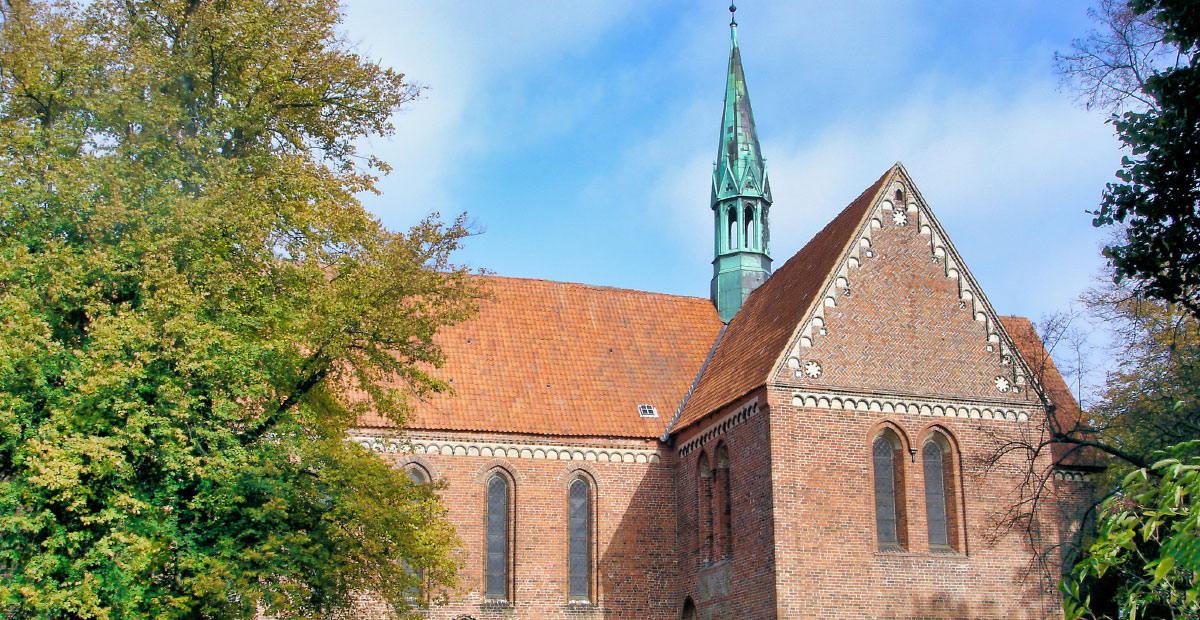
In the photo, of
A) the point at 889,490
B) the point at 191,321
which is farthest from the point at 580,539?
the point at 191,321

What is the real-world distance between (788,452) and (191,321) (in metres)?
10.5

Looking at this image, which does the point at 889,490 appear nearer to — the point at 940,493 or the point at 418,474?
the point at 940,493

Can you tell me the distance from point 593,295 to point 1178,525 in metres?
22.4

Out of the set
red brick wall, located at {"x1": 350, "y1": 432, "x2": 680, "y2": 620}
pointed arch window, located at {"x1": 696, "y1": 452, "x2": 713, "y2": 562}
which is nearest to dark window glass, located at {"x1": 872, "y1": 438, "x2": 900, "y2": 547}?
pointed arch window, located at {"x1": 696, "y1": 452, "x2": 713, "y2": 562}

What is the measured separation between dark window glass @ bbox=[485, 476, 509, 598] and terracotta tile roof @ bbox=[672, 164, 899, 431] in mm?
3956

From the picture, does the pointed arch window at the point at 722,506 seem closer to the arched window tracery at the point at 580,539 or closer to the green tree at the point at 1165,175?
the arched window tracery at the point at 580,539

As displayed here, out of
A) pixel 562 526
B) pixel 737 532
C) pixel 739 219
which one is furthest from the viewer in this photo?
pixel 739 219

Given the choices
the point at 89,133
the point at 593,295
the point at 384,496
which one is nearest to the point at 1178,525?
the point at 384,496

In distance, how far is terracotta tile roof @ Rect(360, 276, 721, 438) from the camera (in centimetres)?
2372

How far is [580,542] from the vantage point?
2341 cm

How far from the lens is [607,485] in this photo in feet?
77.5

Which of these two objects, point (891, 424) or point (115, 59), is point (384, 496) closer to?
point (115, 59)

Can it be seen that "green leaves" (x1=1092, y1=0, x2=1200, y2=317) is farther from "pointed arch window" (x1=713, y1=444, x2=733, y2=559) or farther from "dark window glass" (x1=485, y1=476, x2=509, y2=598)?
"dark window glass" (x1=485, y1=476, x2=509, y2=598)

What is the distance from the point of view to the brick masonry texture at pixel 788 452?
65.0 feet
